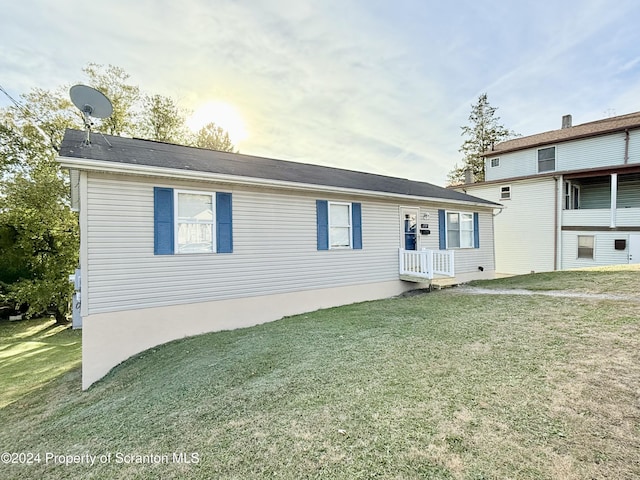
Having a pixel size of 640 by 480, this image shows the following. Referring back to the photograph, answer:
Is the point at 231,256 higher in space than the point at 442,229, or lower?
lower

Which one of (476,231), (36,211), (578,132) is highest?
(578,132)

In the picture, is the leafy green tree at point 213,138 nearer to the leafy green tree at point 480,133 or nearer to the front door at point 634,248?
the leafy green tree at point 480,133

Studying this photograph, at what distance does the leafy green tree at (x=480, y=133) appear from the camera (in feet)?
87.2

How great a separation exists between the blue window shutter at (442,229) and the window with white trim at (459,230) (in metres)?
0.27

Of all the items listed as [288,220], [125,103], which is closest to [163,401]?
[288,220]

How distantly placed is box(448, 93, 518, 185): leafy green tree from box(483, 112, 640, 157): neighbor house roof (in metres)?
8.41

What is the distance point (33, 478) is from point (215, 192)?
16.1ft

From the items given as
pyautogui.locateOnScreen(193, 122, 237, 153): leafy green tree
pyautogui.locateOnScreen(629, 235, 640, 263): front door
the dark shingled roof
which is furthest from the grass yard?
pyautogui.locateOnScreen(193, 122, 237, 153): leafy green tree

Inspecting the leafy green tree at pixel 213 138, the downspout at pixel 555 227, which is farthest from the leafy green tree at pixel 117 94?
the downspout at pixel 555 227

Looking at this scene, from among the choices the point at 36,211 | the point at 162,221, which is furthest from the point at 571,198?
the point at 36,211

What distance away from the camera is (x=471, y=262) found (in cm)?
1143

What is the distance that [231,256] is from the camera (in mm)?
6801

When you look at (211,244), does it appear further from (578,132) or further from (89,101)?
(578,132)

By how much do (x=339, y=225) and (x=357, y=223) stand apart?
577 mm
